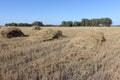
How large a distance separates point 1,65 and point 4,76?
52.5 inches

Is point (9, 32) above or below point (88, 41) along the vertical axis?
above

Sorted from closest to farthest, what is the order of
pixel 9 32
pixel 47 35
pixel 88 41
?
pixel 88 41
pixel 47 35
pixel 9 32

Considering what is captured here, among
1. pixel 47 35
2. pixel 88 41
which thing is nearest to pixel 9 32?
pixel 47 35

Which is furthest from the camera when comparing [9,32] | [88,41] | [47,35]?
[9,32]

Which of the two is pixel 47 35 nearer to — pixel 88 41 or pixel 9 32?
pixel 9 32

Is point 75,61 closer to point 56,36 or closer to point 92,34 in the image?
point 92,34

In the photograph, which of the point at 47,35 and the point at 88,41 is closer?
the point at 88,41

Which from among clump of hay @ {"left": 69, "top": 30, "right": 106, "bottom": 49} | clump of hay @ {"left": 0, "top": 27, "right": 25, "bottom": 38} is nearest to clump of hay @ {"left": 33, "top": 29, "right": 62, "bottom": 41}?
clump of hay @ {"left": 0, "top": 27, "right": 25, "bottom": 38}

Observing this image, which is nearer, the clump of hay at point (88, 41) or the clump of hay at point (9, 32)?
the clump of hay at point (88, 41)

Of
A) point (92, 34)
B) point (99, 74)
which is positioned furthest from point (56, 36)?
point (99, 74)

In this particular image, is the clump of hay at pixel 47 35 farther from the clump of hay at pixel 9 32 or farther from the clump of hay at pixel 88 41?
the clump of hay at pixel 88 41

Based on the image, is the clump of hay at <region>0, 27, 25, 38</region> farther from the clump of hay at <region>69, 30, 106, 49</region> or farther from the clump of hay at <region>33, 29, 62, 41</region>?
the clump of hay at <region>69, 30, 106, 49</region>

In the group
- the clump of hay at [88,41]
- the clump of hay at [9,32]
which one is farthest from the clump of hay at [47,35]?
the clump of hay at [88,41]

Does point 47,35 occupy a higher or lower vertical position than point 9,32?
lower
